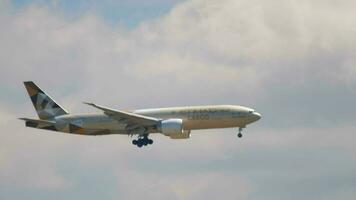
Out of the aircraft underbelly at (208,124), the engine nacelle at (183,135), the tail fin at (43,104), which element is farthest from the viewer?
the tail fin at (43,104)

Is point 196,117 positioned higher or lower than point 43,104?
lower

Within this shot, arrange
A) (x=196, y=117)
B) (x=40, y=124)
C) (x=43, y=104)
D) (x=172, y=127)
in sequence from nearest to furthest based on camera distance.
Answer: (x=172, y=127) → (x=196, y=117) → (x=40, y=124) → (x=43, y=104)

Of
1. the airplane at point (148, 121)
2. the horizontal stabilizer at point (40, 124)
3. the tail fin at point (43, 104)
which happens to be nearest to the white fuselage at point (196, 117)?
the airplane at point (148, 121)

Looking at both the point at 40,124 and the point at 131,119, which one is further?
the point at 40,124

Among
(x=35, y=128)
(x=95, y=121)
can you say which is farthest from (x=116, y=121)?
(x=35, y=128)

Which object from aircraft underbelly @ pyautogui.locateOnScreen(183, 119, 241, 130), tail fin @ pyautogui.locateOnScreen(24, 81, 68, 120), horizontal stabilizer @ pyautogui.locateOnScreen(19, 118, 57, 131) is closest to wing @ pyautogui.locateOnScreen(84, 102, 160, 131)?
aircraft underbelly @ pyautogui.locateOnScreen(183, 119, 241, 130)

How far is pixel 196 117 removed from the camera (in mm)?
91625

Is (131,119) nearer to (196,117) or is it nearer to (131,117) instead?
(131,117)

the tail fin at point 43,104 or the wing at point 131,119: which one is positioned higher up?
the tail fin at point 43,104

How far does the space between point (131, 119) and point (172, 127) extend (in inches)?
193

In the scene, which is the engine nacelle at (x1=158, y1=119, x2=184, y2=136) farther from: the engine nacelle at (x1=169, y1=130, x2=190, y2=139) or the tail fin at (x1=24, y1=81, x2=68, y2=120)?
the tail fin at (x1=24, y1=81, x2=68, y2=120)

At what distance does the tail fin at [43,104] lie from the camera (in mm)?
101000

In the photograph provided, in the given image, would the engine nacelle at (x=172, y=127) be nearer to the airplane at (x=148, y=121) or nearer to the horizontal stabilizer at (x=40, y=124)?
the airplane at (x=148, y=121)

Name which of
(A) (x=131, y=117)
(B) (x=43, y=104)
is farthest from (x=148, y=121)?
(B) (x=43, y=104)
